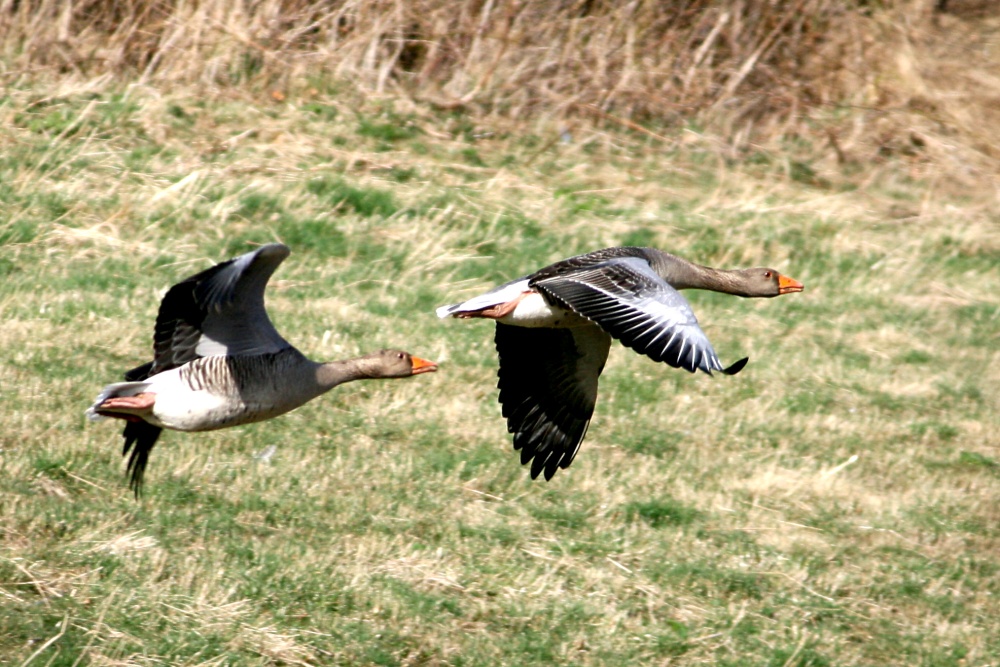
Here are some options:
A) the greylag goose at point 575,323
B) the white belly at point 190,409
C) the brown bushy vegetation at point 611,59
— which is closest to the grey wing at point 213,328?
the white belly at point 190,409

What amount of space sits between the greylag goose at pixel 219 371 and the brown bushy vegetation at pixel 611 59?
6.21 meters

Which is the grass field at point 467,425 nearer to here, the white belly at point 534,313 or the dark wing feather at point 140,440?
the dark wing feather at point 140,440

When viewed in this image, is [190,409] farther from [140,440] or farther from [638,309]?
[638,309]

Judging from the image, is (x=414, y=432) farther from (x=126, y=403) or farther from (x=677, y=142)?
(x=677, y=142)

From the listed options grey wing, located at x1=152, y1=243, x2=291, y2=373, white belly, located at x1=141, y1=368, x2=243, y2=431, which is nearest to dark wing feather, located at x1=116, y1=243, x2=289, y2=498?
grey wing, located at x1=152, y1=243, x2=291, y2=373

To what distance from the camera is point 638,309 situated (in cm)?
542

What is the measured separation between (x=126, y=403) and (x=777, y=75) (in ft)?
33.3

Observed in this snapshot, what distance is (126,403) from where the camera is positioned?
5.38 metres

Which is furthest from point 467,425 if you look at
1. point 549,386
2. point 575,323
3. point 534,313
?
point 534,313

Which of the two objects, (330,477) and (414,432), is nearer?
(330,477)

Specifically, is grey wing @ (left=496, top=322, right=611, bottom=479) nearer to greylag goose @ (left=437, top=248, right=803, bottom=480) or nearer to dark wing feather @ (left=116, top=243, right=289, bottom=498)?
greylag goose @ (left=437, top=248, right=803, bottom=480)

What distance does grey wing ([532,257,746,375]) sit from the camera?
5023 millimetres

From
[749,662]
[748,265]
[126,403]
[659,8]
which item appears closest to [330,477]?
[126,403]

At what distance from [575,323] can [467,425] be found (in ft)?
5.26
